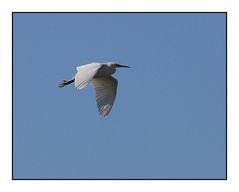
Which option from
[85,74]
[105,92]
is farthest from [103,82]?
[85,74]

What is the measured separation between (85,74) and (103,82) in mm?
1039

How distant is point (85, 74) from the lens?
705 centimetres

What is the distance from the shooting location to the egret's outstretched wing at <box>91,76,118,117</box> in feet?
25.0

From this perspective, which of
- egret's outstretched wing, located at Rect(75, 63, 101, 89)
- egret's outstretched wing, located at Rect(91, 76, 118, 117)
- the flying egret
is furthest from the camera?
egret's outstretched wing, located at Rect(91, 76, 118, 117)

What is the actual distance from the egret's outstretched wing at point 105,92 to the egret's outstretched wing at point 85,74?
376mm

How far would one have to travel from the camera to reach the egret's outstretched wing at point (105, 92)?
25.0 ft

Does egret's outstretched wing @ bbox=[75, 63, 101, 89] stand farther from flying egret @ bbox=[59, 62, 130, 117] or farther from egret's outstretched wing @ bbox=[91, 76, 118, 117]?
egret's outstretched wing @ bbox=[91, 76, 118, 117]

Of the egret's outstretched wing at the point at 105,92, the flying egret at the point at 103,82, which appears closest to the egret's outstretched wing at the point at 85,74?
the flying egret at the point at 103,82

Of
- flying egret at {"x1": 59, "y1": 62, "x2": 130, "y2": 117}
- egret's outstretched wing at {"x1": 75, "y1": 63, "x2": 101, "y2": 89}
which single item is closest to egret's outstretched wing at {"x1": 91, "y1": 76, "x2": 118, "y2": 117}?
flying egret at {"x1": 59, "y1": 62, "x2": 130, "y2": 117}

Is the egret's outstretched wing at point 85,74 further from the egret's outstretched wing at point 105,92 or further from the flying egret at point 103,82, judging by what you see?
the egret's outstretched wing at point 105,92

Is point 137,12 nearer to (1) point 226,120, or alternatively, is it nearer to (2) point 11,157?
(1) point 226,120
